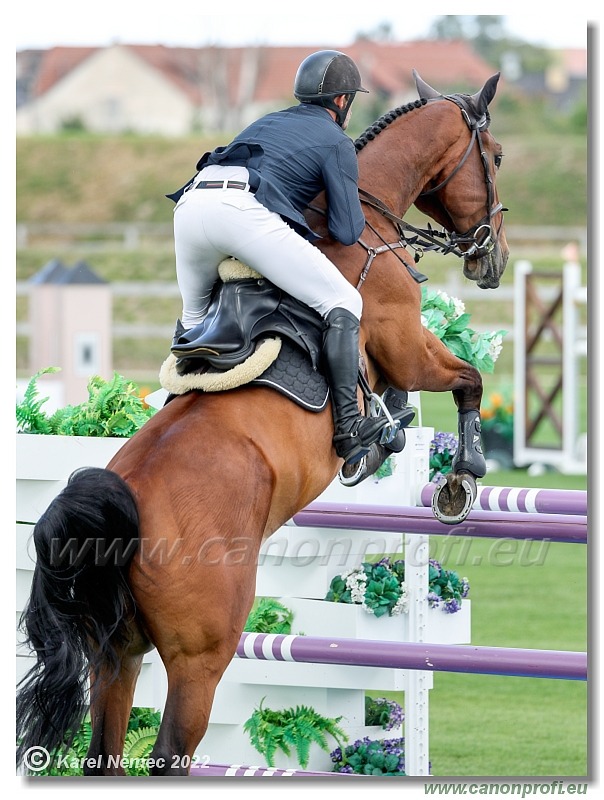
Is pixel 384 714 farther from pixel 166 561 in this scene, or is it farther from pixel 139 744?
pixel 166 561

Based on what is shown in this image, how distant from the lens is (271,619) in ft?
15.1

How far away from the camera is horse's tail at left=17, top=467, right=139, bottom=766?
321 cm

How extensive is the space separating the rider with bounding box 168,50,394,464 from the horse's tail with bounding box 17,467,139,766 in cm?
63

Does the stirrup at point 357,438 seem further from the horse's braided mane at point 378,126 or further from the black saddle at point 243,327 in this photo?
the horse's braided mane at point 378,126

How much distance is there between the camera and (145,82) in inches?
1598

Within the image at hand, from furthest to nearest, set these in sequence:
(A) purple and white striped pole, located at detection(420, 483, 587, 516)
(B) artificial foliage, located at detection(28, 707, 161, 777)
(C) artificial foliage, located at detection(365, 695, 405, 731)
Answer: (C) artificial foliage, located at detection(365, 695, 405, 731) → (B) artificial foliage, located at detection(28, 707, 161, 777) → (A) purple and white striped pole, located at detection(420, 483, 587, 516)

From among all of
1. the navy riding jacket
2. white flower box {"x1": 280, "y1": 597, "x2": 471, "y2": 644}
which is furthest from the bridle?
white flower box {"x1": 280, "y1": 597, "x2": 471, "y2": 644}

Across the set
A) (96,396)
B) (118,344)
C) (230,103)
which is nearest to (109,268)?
(118,344)

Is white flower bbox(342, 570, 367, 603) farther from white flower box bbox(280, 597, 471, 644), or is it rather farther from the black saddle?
the black saddle

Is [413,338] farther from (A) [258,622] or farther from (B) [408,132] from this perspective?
(A) [258,622]

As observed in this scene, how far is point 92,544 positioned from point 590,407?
1.94 m

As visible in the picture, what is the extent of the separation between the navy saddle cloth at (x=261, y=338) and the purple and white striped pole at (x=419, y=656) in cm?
83

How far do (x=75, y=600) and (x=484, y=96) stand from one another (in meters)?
2.36

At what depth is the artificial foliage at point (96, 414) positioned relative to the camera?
181 inches
